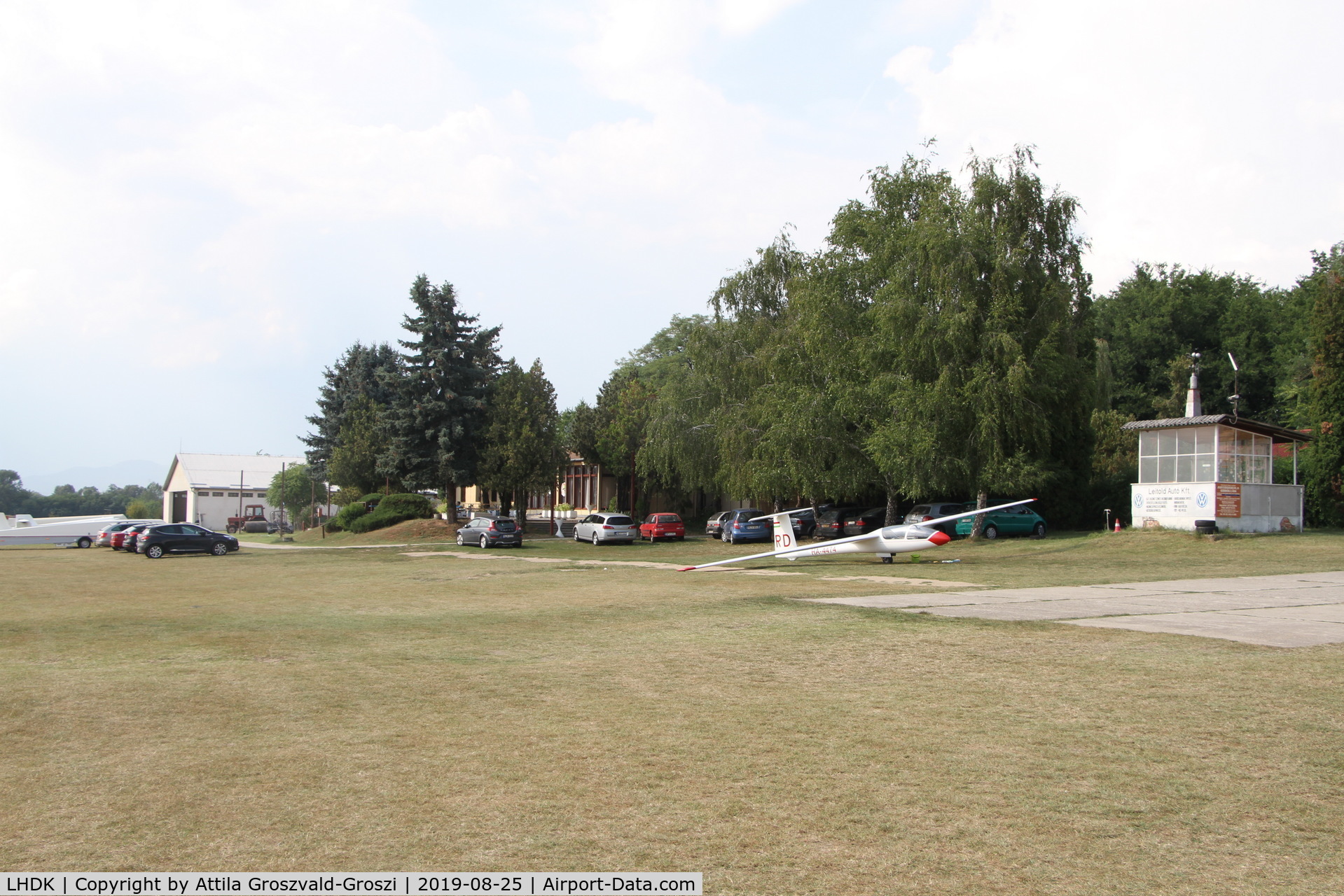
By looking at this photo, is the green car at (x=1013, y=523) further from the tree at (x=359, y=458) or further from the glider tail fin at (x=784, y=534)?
the tree at (x=359, y=458)

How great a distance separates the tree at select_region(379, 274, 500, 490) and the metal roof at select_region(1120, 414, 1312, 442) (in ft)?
115

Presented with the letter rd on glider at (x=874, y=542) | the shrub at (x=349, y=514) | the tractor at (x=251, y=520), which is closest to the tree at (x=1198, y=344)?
the letter rd on glider at (x=874, y=542)

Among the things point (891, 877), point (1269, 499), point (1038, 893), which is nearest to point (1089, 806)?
point (1038, 893)

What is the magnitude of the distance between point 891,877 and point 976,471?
31.9 m

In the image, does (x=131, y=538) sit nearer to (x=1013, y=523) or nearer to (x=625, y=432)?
(x=625, y=432)

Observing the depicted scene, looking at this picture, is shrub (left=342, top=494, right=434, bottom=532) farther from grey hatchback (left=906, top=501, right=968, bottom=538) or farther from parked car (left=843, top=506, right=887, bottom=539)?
grey hatchback (left=906, top=501, right=968, bottom=538)

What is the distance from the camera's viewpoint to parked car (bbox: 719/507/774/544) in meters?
41.3

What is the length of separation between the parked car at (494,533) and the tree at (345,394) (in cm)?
2739

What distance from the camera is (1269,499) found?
32.7m

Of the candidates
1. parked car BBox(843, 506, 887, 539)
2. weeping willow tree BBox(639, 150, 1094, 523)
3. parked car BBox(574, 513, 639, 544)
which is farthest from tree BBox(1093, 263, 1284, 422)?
parked car BBox(574, 513, 639, 544)

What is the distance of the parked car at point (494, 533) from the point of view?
41906 millimetres

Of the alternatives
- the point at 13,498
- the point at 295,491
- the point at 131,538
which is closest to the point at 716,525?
the point at 131,538

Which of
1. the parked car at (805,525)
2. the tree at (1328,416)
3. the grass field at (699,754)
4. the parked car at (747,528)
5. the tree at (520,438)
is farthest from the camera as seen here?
the tree at (520,438)

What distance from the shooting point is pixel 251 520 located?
3159 inches
